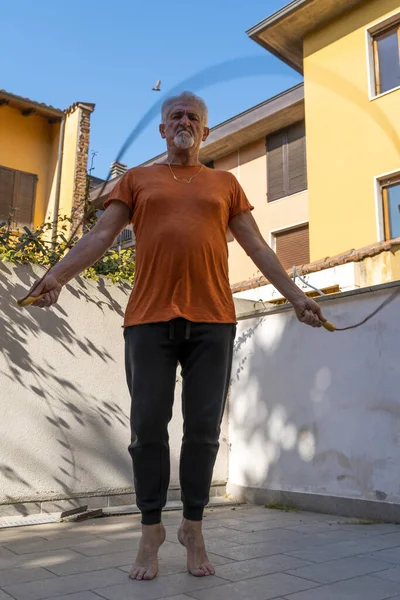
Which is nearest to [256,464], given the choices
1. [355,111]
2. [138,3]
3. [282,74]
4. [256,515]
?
[256,515]

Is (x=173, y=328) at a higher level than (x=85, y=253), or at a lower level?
lower

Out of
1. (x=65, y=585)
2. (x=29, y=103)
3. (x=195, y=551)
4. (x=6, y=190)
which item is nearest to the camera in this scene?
(x=65, y=585)

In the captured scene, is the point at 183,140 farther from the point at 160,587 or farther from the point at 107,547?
the point at 107,547

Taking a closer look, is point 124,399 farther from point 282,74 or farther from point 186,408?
point 282,74

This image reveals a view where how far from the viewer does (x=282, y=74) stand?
2426mm

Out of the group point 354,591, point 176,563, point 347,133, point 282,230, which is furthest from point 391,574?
point 282,230

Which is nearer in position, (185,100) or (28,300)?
(28,300)

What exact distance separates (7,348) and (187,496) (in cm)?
206

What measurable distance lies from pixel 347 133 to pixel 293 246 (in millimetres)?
2977

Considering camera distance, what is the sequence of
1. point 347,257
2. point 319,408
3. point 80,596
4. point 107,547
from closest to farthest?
point 80,596, point 107,547, point 319,408, point 347,257

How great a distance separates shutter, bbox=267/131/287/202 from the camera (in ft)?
38.8

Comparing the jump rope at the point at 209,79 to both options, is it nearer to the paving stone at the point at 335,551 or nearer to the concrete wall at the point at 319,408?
the paving stone at the point at 335,551

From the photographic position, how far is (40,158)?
11664 millimetres

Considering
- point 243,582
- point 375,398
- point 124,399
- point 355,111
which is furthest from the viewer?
point 355,111
